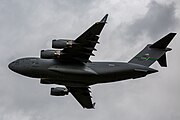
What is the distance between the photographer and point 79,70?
37.1 metres

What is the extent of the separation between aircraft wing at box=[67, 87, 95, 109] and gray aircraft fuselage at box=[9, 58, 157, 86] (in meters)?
4.83

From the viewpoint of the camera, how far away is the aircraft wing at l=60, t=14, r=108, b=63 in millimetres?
33456

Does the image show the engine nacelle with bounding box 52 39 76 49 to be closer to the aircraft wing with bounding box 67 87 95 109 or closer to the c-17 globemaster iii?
the c-17 globemaster iii

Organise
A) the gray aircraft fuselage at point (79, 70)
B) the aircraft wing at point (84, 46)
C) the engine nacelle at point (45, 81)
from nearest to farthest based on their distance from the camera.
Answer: the aircraft wing at point (84, 46) → the gray aircraft fuselage at point (79, 70) → the engine nacelle at point (45, 81)

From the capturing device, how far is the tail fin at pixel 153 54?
38084 millimetres

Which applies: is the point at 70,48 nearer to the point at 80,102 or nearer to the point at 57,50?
the point at 57,50

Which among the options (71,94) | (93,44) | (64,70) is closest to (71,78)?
(64,70)

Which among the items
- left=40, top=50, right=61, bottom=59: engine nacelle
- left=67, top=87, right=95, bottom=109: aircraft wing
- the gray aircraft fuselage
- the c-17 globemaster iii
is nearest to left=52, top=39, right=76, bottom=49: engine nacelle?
the c-17 globemaster iii

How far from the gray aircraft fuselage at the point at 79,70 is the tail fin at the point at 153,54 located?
1444 millimetres

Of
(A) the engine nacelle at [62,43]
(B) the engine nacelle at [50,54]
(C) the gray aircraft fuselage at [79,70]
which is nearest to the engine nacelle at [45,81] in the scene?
(C) the gray aircraft fuselage at [79,70]

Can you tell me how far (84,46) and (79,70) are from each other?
2.26 m

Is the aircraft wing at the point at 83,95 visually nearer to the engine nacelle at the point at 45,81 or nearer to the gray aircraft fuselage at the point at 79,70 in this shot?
the engine nacelle at the point at 45,81

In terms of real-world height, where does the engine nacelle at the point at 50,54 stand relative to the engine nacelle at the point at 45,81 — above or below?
above

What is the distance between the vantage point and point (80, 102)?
144ft
